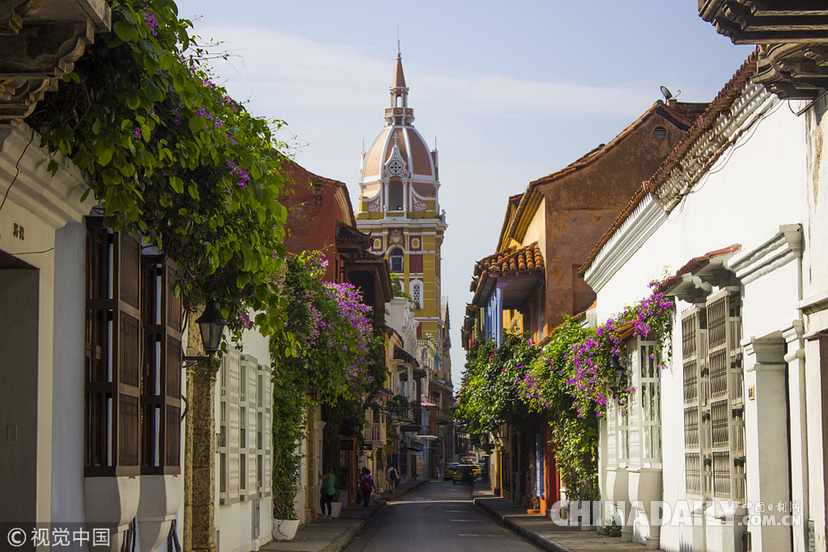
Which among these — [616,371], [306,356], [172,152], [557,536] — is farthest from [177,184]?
[557,536]

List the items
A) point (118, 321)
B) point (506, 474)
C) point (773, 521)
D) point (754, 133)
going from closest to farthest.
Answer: point (118, 321), point (773, 521), point (754, 133), point (506, 474)

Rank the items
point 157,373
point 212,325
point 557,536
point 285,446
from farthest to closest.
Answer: point 285,446
point 557,536
point 212,325
point 157,373

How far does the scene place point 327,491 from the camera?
2655 cm

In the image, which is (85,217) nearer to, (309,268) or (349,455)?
(309,268)

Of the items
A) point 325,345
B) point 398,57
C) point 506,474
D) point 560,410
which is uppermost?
point 398,57

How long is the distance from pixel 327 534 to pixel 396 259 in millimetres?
84184

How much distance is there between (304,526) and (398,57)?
3642 inches

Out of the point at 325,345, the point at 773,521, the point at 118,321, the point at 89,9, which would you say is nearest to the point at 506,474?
the point at 325,345

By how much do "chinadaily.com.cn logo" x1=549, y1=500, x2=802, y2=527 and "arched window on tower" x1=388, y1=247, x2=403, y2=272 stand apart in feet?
264

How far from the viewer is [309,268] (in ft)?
67.2

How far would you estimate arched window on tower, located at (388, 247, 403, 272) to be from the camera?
103750 mm

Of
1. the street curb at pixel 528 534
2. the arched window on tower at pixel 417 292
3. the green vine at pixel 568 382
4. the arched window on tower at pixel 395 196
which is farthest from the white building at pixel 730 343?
the arched window on tower at pixel 417 292

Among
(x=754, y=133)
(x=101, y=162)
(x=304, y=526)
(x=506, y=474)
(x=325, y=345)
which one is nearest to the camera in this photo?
(x=101, y=162)

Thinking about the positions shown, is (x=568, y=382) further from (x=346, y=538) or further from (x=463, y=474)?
(x=463, y=474)
